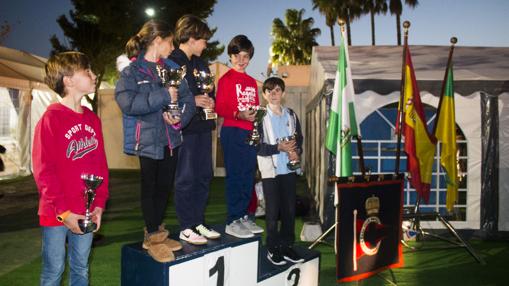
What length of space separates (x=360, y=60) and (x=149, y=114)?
5.32 metres

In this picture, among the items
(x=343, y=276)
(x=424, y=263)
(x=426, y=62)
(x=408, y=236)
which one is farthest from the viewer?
(x=426, y=62)

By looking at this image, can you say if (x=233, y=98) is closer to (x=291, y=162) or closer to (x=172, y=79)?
(x=291, y=162)

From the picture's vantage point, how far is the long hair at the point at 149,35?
2.92m

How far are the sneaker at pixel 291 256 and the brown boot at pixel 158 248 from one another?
47.6 inches

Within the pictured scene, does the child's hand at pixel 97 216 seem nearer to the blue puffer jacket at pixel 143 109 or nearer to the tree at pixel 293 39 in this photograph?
the blue puffer jacket at pixel 143 109

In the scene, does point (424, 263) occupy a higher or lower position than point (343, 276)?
lower

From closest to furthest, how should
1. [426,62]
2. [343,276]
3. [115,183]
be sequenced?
1. [343,276]
2. [426,62]
3. [115,183]

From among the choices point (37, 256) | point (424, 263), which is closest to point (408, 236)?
point (424, 263)

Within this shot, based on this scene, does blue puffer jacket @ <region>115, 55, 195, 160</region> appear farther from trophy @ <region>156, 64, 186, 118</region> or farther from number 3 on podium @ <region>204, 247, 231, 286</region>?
number 3 on podium @ <region>204, 247, 231, 286</region>

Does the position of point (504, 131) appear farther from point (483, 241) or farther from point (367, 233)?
point (367, 233)

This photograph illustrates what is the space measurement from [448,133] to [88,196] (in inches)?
185

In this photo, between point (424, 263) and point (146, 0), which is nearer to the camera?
point (424, 263)

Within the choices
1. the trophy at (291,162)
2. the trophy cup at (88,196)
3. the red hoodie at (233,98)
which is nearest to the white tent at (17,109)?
the red hoodie at (233,98)

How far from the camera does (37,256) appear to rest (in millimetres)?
5219
